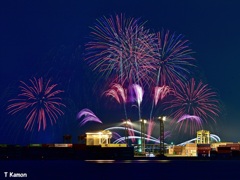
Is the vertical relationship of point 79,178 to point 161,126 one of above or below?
below

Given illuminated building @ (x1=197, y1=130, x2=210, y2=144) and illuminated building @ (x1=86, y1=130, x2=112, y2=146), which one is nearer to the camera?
illuminated building @ (x1=86, y1=130, x2=112, y2=146)

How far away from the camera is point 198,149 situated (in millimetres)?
153750

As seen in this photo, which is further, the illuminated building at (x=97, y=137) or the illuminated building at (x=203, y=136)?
the illuminated building at (x=203, y=136)

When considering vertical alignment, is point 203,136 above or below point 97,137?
above

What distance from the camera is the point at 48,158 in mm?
151000

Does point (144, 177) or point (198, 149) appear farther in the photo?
point (198, 149)

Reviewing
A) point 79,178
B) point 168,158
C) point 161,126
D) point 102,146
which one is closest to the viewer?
point 79,178

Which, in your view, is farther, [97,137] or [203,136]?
[203,136]

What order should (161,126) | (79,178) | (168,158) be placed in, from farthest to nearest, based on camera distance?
(168,158) → (161,126) → (79,178)

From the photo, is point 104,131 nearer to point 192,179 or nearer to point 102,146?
point 102,146

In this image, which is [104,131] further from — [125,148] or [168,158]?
[168,158]

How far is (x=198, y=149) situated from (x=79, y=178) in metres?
82.4

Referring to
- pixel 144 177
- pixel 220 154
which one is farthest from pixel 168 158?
pixel 144 177

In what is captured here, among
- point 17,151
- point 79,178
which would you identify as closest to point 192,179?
point 79,178
